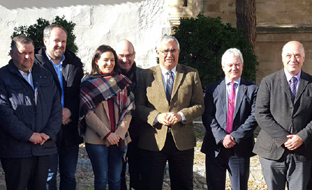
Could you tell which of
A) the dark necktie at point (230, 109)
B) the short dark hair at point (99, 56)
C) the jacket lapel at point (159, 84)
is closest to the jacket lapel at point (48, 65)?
the short dark hair at point (99, 56)

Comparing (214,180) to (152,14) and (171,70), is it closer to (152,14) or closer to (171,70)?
(171,70)

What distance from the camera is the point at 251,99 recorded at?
481 cm

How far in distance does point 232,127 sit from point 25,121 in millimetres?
1997

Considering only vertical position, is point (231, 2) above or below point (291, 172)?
above

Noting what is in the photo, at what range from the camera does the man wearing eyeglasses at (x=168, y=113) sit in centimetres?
486

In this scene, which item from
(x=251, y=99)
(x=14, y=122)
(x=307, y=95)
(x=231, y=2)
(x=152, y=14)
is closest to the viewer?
(x=14, y=122)

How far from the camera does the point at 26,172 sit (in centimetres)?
426

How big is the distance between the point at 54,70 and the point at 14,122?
838mm

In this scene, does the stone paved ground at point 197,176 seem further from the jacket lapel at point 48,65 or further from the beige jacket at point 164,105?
the jacket lapel at point 48,65

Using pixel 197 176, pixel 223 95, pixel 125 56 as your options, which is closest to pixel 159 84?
pixel 125 56

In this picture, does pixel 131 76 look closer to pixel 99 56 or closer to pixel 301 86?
pixel 99 56

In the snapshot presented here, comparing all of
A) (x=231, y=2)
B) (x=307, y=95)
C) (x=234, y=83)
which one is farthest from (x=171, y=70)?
(x=231, y=2)

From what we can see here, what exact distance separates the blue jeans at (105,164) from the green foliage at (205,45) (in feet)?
16.5

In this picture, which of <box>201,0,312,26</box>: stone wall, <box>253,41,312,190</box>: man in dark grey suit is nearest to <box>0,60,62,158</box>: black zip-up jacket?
<box>253,41,312,190</box>: man in dark grey suit
